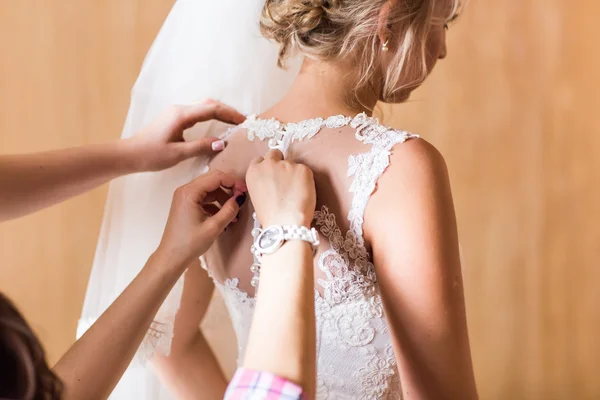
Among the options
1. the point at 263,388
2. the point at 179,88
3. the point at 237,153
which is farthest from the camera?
the point at 179,88

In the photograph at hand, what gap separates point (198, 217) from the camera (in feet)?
3.07

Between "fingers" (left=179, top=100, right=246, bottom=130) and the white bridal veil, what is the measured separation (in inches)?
2.4

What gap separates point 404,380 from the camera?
2.91ft

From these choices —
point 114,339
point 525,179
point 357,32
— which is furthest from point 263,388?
point 525,179

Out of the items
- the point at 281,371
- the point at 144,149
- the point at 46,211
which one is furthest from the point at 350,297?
the point at 46,211

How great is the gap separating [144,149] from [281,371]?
56 cm

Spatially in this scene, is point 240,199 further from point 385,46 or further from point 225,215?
point 385,46

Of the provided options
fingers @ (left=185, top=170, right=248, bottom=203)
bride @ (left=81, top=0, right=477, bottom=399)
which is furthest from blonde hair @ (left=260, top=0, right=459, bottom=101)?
fingers @ (left=185, top=170, right=248, bottom=203)

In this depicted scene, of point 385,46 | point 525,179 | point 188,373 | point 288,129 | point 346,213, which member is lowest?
point 188,373

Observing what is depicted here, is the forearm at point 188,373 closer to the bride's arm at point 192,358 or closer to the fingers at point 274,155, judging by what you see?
the bride's arm at point 192,358

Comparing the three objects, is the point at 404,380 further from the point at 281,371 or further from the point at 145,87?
the point at 145,87

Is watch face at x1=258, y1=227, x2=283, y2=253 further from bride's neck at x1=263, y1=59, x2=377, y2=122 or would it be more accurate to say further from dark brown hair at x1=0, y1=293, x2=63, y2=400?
dark brown hair at x1=0, y1=293, x2=63, y2=400

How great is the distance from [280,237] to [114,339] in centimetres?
29

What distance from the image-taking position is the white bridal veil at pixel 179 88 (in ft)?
3.84
